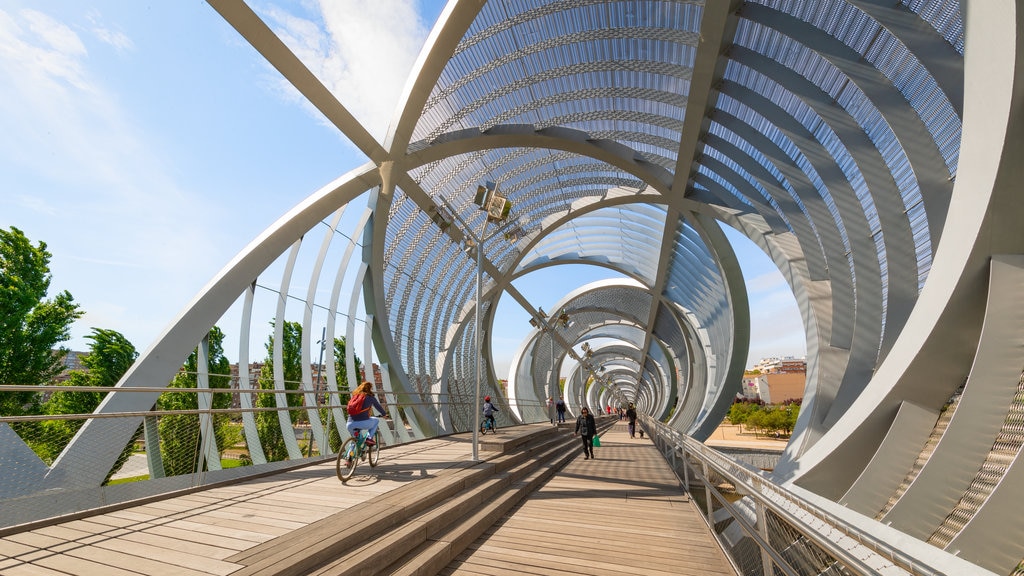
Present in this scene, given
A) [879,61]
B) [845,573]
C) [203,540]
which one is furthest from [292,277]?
[879,61]

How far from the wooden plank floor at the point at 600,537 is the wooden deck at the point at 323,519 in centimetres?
1

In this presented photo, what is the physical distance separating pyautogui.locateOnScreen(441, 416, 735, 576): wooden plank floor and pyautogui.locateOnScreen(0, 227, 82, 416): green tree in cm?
2012

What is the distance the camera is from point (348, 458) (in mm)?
6750

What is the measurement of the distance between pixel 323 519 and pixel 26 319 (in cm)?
2161

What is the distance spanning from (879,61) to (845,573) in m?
9.42

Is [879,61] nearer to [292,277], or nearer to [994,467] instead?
[994,467]

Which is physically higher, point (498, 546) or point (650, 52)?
point (650, 52)

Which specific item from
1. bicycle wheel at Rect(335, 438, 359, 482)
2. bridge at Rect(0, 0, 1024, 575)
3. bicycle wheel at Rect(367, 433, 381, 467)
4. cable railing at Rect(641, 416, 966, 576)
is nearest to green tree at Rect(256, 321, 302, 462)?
bridge at Rect(0, 0, 1024, 575)

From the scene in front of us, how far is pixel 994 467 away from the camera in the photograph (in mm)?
5129

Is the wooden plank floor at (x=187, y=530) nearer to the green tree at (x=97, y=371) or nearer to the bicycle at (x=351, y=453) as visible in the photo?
the bicycle at (x=351, y=453)

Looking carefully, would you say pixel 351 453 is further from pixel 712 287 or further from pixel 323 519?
pixel 712 287

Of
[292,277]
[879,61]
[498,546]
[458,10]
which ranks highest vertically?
[458,10]

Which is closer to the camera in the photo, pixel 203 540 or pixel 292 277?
pixel 203 540

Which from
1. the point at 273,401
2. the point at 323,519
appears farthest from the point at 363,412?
the point at 273,401
